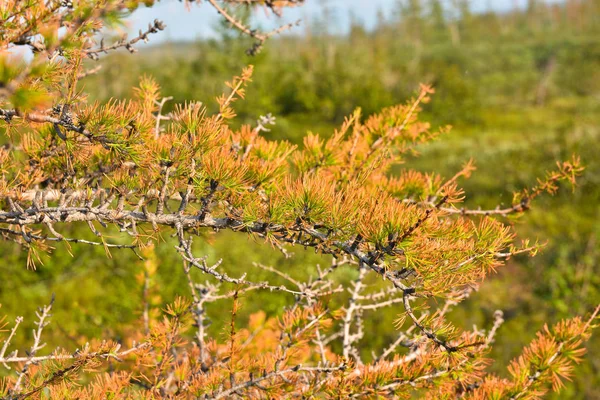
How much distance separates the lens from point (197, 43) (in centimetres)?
2445

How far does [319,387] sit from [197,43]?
24971mm

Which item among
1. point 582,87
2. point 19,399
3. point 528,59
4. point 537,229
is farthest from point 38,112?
point 528,59

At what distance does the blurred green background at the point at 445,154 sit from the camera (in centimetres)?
686

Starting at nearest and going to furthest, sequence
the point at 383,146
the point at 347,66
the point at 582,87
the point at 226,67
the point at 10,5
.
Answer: the point at 10,5, the point at 383,146, the point at 226,67, the point at 347,66, the point at 582,87

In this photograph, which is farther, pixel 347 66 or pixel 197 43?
pixel 347 66

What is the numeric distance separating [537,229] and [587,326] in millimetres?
10494

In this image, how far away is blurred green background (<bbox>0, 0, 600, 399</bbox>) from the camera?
6.86 meters

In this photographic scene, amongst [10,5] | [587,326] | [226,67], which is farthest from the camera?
[226,67]

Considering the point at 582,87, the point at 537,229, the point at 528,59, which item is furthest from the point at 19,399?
the point at 528,59

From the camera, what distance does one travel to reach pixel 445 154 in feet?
66.3

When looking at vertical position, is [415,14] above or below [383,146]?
below

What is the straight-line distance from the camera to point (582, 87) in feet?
114

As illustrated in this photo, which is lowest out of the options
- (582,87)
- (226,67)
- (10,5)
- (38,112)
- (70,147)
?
(582,87)

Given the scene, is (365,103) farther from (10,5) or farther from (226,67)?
(10,5)
